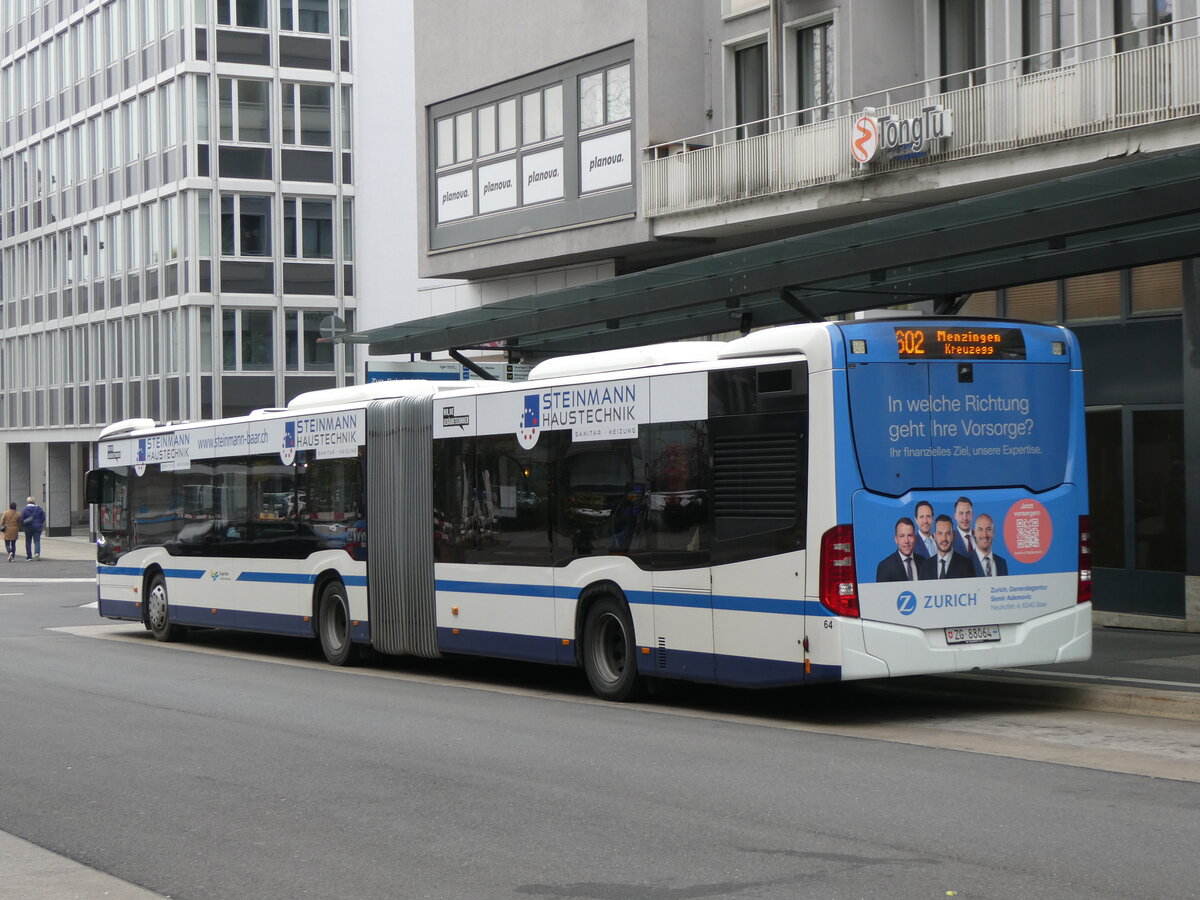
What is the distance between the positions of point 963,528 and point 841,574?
1175 mm

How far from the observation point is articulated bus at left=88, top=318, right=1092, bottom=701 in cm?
1208

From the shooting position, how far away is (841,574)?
468 inches

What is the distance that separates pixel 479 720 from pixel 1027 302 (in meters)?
10.8

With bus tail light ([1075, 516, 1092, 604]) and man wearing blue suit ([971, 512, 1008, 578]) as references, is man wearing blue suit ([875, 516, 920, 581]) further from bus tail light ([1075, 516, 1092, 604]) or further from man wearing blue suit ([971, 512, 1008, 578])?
bus tail light ([1075, 516, 1092, 604])

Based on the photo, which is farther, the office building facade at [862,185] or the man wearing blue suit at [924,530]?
the office building facade at [862,185]

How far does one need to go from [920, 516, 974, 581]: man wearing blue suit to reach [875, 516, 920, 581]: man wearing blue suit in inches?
5.6

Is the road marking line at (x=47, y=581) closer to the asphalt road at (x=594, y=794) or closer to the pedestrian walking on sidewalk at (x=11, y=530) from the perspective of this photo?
the pedestrian walking on sidewalk at (x=11, y=530)

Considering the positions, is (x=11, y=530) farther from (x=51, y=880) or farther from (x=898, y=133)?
(x=51, y=880)

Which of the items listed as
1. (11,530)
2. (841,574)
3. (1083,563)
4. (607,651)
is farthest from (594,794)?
(11,530)

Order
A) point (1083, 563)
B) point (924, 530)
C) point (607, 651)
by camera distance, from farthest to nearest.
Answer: point (607, 651), point (1083, 563), point (924, 530)

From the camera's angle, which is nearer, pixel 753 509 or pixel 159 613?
pixel 753 509

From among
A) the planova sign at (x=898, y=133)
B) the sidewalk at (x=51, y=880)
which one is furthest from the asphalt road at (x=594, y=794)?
the planova sign at (x=898, y=133)

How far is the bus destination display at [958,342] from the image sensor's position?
40.5ft

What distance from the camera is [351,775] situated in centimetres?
1018
